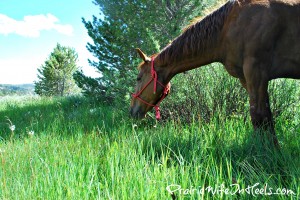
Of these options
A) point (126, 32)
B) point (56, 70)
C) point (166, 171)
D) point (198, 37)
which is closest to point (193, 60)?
point (198, 37)

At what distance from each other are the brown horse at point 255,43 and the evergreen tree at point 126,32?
10.5ft

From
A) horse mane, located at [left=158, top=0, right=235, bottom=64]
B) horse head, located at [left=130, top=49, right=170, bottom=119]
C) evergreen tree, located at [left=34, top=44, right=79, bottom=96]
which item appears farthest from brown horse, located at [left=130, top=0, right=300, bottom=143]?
evergreen tree, located at [left=34, top=44, right=79, bottom=96]

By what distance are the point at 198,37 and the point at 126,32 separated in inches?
223

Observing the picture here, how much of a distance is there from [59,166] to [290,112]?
158 inches

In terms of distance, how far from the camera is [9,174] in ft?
9.55

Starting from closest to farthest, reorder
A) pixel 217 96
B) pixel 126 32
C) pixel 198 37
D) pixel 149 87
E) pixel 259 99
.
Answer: pixel 259 99, pixel 198 37, pixel 149 87, pixel 217 96, pixel 126 32

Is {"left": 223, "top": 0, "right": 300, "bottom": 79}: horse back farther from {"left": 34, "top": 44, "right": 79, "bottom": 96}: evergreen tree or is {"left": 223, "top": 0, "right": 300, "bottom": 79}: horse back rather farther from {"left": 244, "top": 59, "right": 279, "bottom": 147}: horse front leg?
{"left": 34, "top": 44, "right": 79, "bottom": 96}: evergreen tree

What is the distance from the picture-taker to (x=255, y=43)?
3613 millimetres

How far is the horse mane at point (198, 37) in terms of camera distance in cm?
410

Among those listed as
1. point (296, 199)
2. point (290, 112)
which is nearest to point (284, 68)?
point (290, 112)

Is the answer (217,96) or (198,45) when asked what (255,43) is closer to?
(198,45)

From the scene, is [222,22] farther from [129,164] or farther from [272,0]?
[129,164]

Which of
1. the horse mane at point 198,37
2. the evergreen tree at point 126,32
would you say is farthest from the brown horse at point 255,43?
the evergreen tree at point 126,32

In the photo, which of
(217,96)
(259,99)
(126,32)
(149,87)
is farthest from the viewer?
(126,32)
